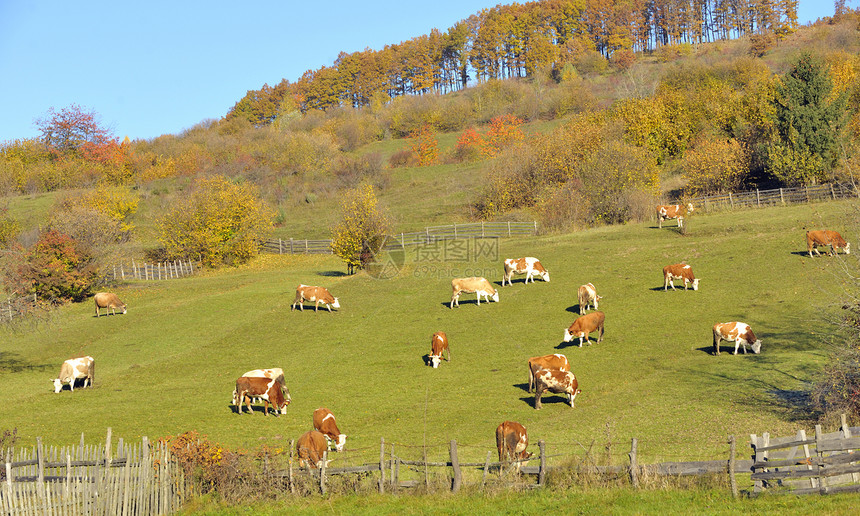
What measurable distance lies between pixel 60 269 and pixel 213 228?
51.3ft

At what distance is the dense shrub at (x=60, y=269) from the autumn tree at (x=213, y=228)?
1152 cm

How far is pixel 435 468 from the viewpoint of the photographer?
15742 mm

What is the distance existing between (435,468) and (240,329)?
66.1ft

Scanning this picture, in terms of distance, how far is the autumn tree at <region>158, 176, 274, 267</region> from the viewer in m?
57.2

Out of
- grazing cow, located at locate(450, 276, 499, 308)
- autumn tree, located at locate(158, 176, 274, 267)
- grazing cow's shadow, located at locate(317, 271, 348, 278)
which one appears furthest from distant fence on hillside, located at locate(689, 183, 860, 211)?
autumn tree, located at locate(158, 176, 274, 267)

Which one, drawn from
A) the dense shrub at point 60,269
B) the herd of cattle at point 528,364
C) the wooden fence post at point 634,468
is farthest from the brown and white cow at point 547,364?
the dense shrub at point 60,269

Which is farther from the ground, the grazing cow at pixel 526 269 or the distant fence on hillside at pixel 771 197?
the distant fence on hillside at pixel 771 197

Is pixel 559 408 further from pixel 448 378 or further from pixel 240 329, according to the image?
pixel 240 329

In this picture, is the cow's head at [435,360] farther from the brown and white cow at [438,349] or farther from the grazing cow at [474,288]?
the grazing cow at [474,288]

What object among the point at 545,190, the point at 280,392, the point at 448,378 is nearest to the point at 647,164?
the point at 545,190

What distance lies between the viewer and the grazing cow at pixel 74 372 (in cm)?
2603

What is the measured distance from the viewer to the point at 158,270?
2211 inches

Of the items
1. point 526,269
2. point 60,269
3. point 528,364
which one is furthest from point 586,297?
point 60,269

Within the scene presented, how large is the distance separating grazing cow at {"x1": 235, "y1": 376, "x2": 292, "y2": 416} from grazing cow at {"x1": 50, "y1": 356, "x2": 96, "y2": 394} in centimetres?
771
